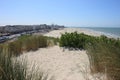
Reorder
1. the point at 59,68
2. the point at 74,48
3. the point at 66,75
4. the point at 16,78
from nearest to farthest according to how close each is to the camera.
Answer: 1. the point at 16,78
2. the point at 66,75
3. the point at 59,68
4. the point at 74,48

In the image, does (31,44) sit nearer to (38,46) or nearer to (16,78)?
(38,46)

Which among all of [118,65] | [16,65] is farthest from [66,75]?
[16,65]

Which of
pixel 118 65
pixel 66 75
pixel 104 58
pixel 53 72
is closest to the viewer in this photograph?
pixel 118 65

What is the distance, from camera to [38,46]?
12570 mm

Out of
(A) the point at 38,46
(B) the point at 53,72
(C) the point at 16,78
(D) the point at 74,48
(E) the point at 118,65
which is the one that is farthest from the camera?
(A) the point at 38,46

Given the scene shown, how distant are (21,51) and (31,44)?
87cm

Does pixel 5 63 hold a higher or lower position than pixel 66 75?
higher

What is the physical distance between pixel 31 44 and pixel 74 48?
2.46 metres

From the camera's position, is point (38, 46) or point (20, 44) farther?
point (38, 46)

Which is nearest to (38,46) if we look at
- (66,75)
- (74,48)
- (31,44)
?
(31,44)

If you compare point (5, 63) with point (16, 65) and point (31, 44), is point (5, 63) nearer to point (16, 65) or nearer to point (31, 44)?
point (16, 65)

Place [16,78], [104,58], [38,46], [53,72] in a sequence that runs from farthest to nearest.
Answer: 1. [38,46]
2. [53,72]
3. [104,58]
4. [16,78]

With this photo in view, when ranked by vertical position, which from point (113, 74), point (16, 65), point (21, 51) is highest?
point (16, 65)

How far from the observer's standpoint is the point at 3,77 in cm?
363
